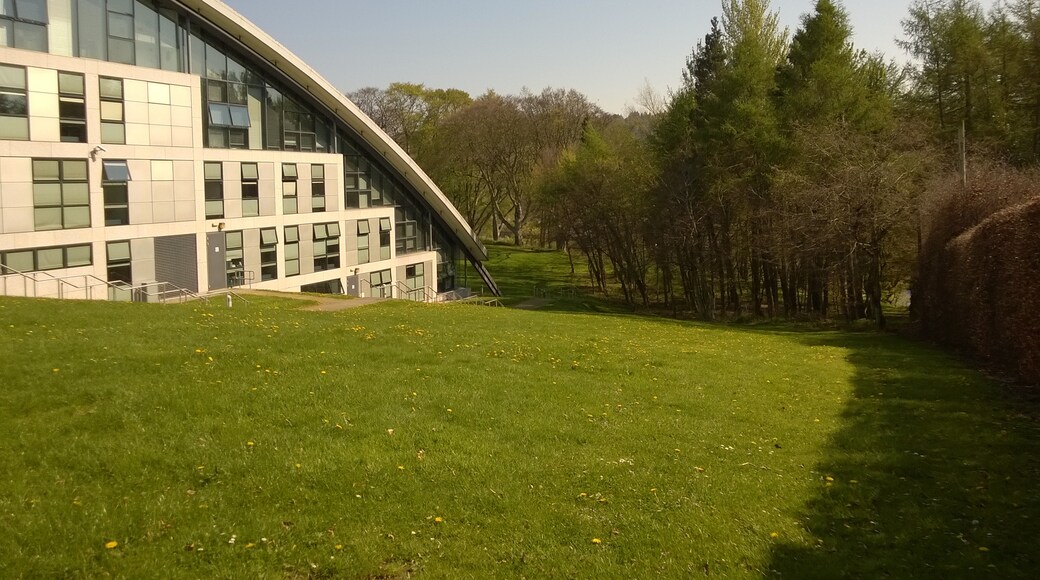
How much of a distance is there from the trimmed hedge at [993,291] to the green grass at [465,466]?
76.3 inches

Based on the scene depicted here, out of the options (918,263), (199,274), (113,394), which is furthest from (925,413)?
(199,274)

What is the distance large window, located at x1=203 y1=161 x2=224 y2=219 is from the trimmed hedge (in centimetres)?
3170

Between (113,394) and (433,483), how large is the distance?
17.7 feet

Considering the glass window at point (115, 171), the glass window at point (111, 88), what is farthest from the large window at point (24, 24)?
the glass window at point (115, 171)

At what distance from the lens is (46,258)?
29.0 metres

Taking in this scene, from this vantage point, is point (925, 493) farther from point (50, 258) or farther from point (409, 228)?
point (409, 228)

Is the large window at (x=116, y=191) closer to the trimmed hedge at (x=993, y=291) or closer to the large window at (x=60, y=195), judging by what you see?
the large window at (x=60, y=195)

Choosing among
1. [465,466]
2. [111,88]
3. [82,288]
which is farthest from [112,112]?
[465,466]

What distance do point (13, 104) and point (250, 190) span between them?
11200 millimetres

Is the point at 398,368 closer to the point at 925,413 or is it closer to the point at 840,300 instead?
the point at 925,413

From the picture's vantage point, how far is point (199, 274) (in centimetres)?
3484

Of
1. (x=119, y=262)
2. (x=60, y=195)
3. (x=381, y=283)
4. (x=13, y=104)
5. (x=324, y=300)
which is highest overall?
(x=13, y=104)

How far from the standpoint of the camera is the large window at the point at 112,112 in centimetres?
3064

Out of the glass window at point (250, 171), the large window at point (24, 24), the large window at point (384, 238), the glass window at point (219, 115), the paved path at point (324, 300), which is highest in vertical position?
the large window at point (24, 24)
